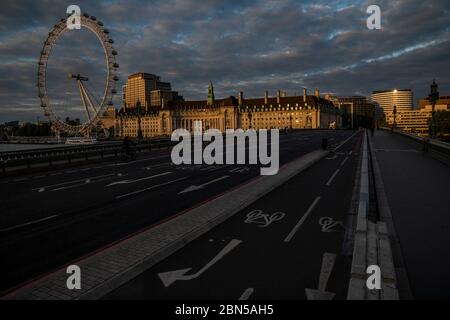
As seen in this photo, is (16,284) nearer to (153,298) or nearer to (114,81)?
(153,298)

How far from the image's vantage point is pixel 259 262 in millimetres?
7598

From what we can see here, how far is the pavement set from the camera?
Result: 21.0 feet

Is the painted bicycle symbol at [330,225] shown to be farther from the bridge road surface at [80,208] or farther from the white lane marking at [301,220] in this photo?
the bridge road surface at [80,208]

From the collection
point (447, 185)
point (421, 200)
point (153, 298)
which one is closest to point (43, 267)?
point (153, 298)

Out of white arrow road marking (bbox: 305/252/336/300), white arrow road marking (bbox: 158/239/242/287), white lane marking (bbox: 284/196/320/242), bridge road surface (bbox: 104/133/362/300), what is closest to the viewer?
white arrow road marking (bbox: 305/252/336/300)

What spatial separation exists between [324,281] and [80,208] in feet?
32.1

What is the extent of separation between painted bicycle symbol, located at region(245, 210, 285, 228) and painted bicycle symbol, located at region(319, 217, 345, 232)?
1372mm

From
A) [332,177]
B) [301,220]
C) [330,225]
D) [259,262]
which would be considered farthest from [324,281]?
[332,177]

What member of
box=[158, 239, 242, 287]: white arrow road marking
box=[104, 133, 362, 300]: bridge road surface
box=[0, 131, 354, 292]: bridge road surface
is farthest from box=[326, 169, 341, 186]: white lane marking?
box=[158, 239, 242, 287]: white arrow road marking

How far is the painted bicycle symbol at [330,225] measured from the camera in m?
9.90

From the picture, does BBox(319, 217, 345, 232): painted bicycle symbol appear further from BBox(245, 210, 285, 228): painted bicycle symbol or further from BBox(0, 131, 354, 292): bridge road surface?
BBox(0, 131, 354, 292): bridge road surface

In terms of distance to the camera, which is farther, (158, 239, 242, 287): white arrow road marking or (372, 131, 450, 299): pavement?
(158, 239, 242, 287): white arrow road marking

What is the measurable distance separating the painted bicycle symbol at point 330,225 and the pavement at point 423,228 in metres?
1.52
